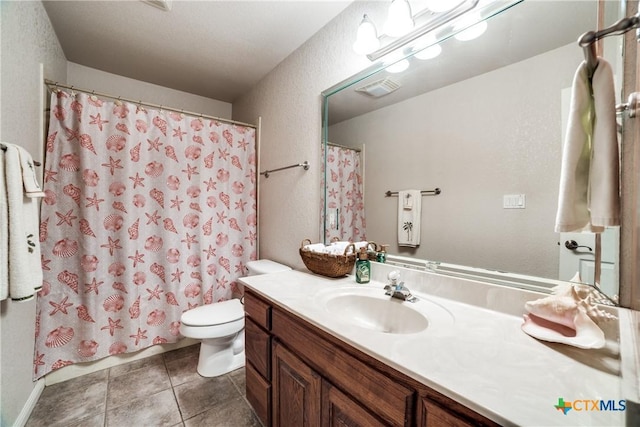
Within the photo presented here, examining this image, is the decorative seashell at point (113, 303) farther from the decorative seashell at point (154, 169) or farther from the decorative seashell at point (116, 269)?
the decorative seashell at point (154, 169)

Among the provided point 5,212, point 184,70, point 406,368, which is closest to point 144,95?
point 184,70

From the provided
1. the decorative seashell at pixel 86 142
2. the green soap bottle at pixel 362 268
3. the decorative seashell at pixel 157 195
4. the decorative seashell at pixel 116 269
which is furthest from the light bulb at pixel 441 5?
the decorative seashell at pixel 116 269

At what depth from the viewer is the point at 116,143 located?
1.81 m

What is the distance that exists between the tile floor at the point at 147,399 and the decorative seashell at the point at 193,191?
50.5 inches

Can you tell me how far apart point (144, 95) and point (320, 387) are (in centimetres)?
291

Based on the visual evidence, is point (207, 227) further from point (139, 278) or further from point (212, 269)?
point (139, 278)

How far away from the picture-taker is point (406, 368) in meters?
0.58

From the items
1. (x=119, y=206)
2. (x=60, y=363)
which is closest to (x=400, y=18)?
(x=119, y=206)

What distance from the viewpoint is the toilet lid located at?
1.63 m

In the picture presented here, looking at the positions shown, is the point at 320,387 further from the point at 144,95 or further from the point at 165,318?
the point at 144,95

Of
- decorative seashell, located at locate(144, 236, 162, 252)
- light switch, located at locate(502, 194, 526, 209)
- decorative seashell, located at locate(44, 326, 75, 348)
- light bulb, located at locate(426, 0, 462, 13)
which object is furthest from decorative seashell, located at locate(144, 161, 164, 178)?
light switch, located at locate(502, 194, 526, 209)

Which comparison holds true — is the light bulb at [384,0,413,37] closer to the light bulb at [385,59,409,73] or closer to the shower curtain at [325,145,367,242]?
the light bulb at [385,59,409,73]

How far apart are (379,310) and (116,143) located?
2.08 m

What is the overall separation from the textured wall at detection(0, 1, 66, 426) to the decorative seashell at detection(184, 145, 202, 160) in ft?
2.69
